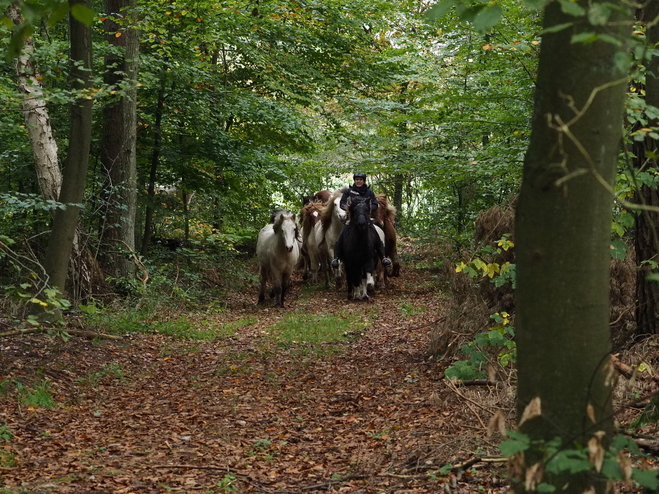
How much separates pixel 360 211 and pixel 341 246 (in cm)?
113

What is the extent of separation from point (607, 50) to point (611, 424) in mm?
1447

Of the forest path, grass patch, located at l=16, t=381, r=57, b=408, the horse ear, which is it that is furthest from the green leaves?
the horse ear

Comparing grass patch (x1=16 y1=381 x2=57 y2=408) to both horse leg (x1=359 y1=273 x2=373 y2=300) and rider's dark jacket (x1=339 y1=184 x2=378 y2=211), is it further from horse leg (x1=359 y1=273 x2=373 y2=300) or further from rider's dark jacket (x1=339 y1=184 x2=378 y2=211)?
rider's dark jacket (x1=339 y1=184 x2=378 y2=211)

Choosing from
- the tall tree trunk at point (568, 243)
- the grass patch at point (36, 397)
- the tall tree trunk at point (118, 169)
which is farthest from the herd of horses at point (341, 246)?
the tall tree trunk at point (568, 243)

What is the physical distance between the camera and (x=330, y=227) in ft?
59.2

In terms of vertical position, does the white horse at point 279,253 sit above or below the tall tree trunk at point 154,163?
below

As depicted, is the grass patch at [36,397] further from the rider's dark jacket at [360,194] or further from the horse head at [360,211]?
the rider's dark jacket at [360,194]

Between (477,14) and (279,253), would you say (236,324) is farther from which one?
(477,14)

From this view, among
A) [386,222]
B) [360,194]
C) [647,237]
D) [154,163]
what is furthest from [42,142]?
[386,222]

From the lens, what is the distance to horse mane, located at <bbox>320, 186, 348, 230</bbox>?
17.3 meters

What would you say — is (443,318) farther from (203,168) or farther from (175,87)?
(203,168)

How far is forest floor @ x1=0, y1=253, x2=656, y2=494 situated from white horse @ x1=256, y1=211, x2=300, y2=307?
365cm

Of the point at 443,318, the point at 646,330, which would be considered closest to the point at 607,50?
the point at 646,330

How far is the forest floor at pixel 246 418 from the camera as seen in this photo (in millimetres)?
5250
